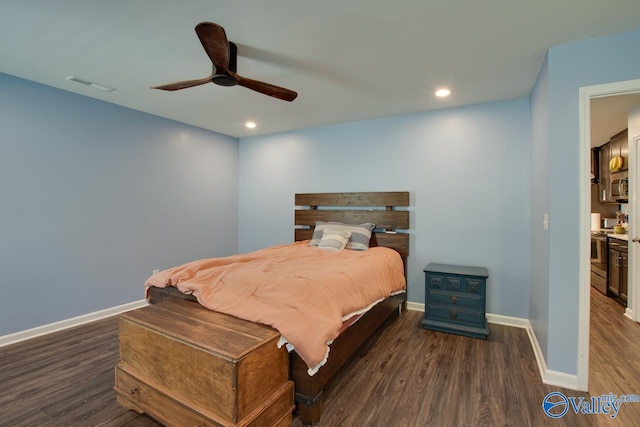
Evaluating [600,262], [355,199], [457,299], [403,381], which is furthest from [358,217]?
[600,262]

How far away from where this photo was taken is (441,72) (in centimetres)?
268

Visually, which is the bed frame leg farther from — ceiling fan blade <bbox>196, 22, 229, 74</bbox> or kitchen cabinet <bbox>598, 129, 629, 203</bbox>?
kitchen cabinet <bbox>598, 129, 629, 203</bbox>

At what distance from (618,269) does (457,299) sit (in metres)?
2.54

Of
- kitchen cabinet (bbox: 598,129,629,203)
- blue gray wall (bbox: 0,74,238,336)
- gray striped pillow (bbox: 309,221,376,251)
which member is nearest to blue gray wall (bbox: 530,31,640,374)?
gray striped pillow (bbox: 309,221,376,251)

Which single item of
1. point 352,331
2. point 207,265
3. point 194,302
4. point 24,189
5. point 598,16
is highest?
point 598,16

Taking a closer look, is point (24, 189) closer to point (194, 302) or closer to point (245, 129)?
point (194, 302)

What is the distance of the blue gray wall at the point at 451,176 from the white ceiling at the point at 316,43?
38cm

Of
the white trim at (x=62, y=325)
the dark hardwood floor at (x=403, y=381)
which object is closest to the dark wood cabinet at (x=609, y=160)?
the dark hardwood floor at (x=403, y=381)

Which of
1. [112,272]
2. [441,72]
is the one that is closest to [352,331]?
[441,72]

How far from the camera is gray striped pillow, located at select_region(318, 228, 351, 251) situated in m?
3.62

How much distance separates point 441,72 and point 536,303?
225 cm

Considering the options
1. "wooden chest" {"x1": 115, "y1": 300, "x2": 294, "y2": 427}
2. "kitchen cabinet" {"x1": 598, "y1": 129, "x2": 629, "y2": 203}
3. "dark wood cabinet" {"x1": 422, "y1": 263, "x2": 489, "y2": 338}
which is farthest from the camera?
"kitchen cabinet" {"x1": 598, "y1": 129, "x2": 629, "y2": 203}

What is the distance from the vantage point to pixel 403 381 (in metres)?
2.24

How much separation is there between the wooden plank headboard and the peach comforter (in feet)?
2.27
